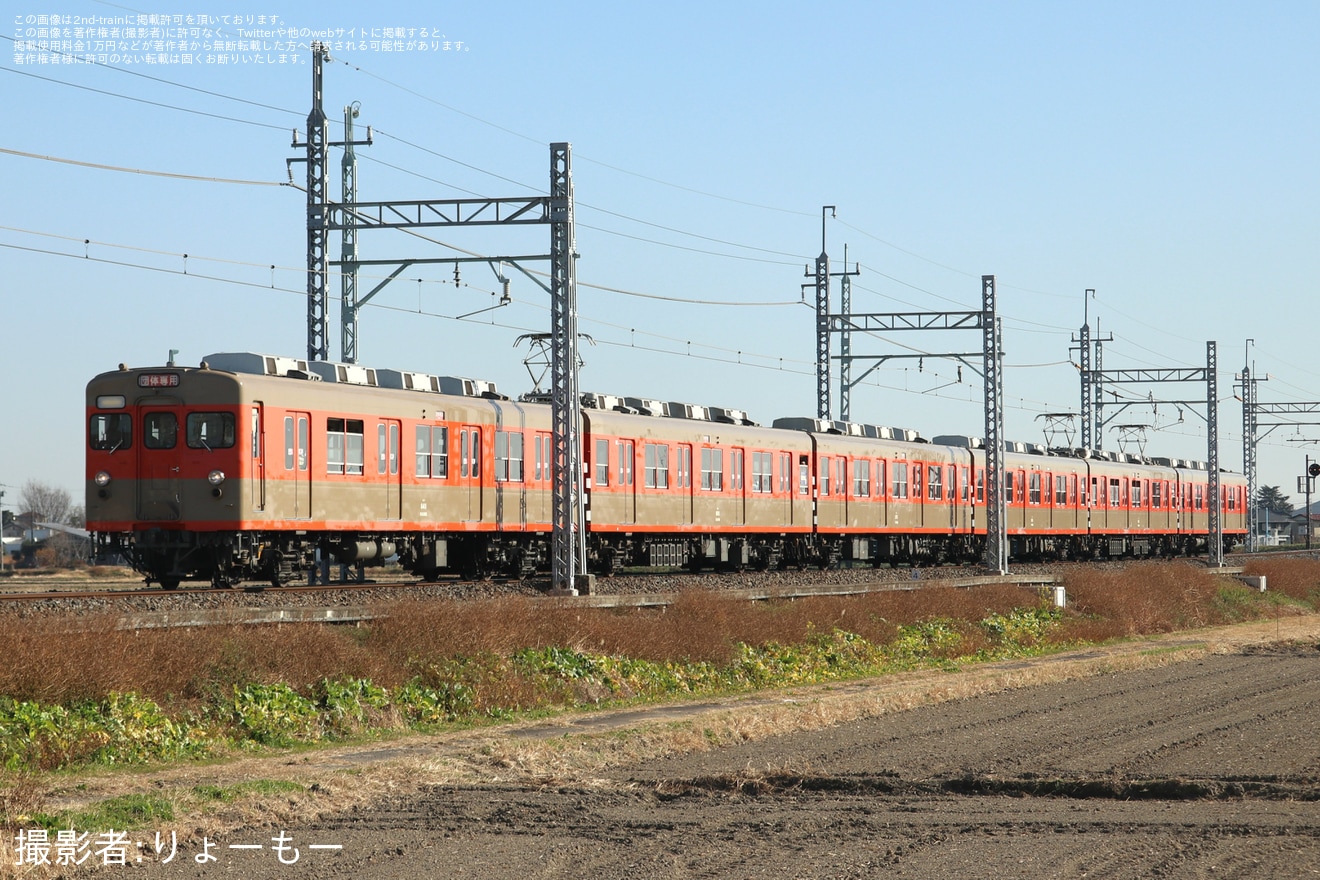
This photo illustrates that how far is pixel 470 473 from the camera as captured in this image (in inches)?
1196

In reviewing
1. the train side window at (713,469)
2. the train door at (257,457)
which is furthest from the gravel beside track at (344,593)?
the train side window at (713,469)

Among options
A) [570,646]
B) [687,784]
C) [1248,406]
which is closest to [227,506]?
[570,646]

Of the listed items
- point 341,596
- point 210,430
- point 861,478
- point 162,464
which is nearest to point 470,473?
point 210,430

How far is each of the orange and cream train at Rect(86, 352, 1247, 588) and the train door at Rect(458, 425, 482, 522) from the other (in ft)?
0.13

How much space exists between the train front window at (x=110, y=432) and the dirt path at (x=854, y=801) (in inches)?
446

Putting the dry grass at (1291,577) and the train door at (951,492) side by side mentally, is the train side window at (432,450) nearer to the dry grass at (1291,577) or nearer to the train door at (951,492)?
the train door at (951,492)

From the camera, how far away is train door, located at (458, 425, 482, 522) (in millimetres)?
30078

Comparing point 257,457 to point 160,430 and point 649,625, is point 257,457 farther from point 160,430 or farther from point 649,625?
point 649,625

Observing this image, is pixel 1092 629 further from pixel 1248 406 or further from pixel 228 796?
pixel 1248 406

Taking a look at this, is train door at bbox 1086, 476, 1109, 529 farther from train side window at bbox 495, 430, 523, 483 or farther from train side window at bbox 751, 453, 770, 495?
train side window at bbox 495, 430, 523, 483

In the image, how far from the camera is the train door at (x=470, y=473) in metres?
30.1

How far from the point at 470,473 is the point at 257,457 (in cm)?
569

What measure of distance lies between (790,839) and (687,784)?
2.67 metres

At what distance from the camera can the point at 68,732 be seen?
1405 centimetres
